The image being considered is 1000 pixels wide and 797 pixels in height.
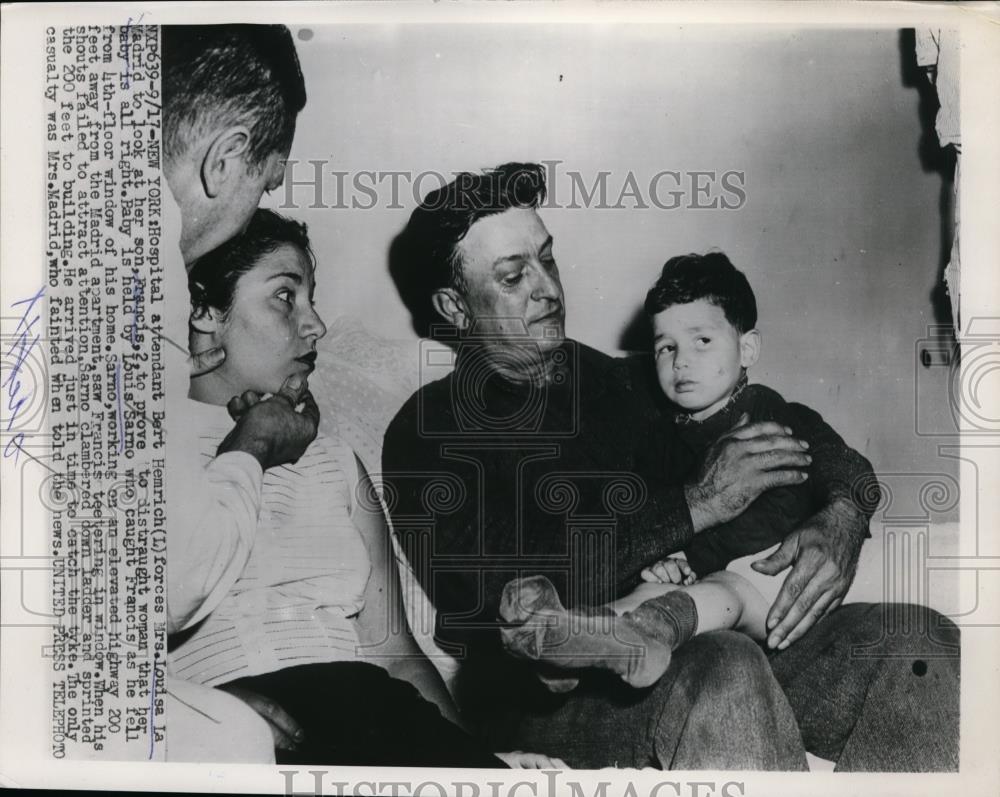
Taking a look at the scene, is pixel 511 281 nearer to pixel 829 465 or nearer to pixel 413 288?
pixel 413 288

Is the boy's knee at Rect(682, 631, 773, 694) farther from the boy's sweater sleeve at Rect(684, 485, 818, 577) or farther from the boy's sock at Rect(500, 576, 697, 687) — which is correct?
the boy's sweater sleeve at Rect(684, 485, 818, 577)

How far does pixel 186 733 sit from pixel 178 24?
1.70 meters

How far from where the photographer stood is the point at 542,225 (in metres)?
2.20

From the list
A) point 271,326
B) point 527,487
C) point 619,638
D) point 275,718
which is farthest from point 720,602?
point 271,326

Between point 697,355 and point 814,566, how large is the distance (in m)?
0.57

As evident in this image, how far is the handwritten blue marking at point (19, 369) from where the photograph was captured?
223cm

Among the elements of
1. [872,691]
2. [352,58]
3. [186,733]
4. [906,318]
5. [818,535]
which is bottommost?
[186,733]

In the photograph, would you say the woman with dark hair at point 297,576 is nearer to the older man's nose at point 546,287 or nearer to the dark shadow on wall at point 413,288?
the dark shadow on wall at point 413,288

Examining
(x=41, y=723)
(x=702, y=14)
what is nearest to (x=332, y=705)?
(x=41, y=723)

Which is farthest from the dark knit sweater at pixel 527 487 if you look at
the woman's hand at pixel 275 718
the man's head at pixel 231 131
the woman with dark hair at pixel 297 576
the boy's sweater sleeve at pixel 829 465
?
the man's head at pixel 231 131

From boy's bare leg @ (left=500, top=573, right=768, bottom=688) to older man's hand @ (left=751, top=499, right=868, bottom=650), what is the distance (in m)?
0.05

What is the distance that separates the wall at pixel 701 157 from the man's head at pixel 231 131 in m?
0.06

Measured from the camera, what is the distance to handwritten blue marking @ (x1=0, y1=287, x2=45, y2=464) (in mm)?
2230

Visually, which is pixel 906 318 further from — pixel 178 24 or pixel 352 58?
pixel 178 24
